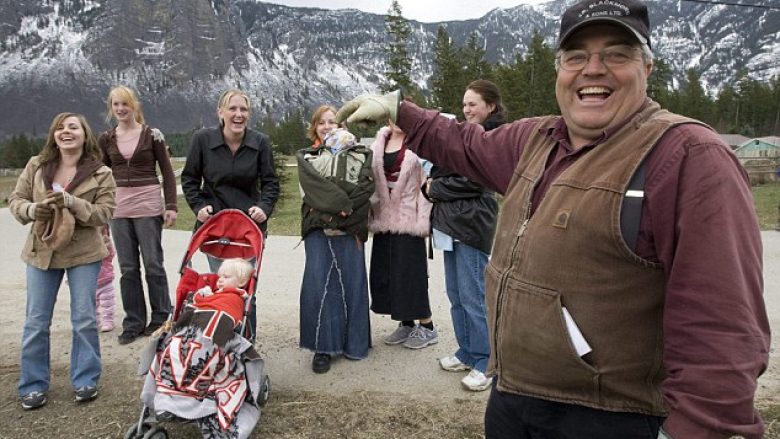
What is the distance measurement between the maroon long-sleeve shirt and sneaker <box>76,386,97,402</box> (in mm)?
3933

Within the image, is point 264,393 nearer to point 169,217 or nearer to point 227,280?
point 227,280

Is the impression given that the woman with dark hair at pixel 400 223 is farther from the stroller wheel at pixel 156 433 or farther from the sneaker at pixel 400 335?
the stroller wheel at pixel 156 433

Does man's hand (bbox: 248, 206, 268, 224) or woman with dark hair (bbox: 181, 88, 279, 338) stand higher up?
woman with dark hair (bbox: 181, 88, 279, 338)

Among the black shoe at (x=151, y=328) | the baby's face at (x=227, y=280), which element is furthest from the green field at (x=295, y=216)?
the baby's face at (x=227, y=280)

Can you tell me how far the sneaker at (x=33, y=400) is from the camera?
3.90 meters

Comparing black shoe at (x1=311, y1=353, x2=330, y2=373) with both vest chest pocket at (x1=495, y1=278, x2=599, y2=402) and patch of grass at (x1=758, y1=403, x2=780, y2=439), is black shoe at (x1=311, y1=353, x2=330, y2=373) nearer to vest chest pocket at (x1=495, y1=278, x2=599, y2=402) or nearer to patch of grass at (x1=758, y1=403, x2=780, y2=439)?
vest chest pocket at (x1=495, y1=278, x2=599, y2=402)

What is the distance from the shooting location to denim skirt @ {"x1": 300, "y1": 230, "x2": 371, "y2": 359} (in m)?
4.47

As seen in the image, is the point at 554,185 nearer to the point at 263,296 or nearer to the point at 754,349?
the point at 754,349

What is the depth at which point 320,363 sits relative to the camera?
4.48 m

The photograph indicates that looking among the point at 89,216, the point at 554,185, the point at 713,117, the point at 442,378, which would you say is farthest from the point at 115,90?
the point at 713,117

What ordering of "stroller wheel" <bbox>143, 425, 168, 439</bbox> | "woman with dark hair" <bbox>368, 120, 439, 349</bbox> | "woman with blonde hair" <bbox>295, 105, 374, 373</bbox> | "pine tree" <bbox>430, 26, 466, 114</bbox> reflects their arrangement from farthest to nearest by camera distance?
"pine tree" <bbox>430, 26, 466, 114</bbox> < "woman with dark hair" <bbox>368, 120, 439, 349</bbox> < "woman with blonde hair" <bbox>295, 105, 374, 373</bbox> < "stroller wheel" <bbox>143, 425, 168, 439</bbox>

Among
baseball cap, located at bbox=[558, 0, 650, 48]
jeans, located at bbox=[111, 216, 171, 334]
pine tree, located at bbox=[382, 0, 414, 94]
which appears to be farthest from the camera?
pine tree, located at bbox=[382, 0, 414, 94]

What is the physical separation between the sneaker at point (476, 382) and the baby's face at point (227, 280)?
1.80 m

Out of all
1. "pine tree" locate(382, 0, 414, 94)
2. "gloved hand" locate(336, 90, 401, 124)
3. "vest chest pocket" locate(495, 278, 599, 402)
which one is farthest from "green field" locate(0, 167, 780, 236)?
"pine tree" locate(382, 0, 414, 94)
